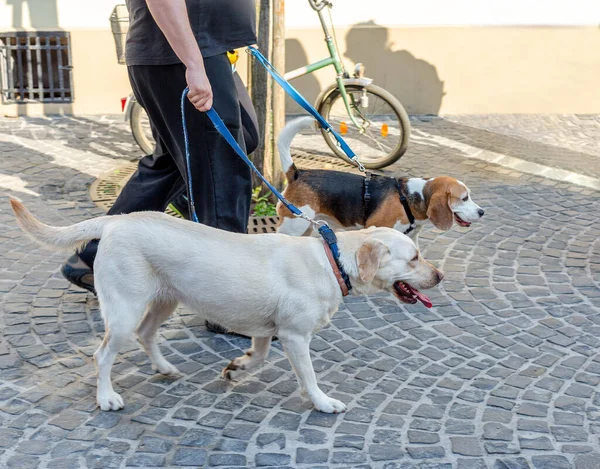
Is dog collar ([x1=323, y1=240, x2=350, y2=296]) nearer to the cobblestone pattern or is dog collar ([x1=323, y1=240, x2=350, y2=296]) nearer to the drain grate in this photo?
the drain grate

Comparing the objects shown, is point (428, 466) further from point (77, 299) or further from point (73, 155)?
point (73, 155)

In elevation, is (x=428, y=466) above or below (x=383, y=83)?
below

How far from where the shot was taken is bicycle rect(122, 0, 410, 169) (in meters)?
7.53

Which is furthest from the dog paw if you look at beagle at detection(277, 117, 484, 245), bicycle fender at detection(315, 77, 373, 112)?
bicycle fender at detection(315, 77, 373, 112)

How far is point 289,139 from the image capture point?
206 inches

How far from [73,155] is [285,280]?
188 inches

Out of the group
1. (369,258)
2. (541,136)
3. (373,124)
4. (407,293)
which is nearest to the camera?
(369,258)

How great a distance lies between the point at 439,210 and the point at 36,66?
235 inches

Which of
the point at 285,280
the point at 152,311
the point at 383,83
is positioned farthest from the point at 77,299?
the point at 383,83

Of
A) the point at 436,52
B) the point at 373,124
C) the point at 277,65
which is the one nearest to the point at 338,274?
the point at 277,65

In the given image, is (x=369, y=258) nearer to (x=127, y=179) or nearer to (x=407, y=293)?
(x=407, y=293)

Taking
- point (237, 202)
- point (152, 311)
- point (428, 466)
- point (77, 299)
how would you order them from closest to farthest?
1. point (428, 466)
2. point (152, 311)
3. point (237, 202)
4. point (77, 299)

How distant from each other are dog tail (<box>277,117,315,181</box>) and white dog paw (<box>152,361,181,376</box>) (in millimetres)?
1703

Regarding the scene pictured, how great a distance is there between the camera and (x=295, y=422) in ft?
12.6
